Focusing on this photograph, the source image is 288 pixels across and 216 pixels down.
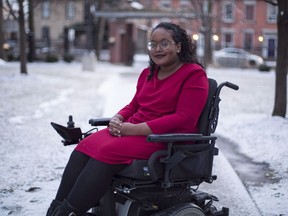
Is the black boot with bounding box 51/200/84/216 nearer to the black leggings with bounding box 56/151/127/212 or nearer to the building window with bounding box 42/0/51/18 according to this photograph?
the black leggings with bounding box 56/151/127/212

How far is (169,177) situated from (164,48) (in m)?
0.88

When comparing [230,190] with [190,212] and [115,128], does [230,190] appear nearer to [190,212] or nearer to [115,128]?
[190,212]

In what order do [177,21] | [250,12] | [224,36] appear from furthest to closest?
[224,36], [250,12], [177,21]

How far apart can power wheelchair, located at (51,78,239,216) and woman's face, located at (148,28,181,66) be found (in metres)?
0.33

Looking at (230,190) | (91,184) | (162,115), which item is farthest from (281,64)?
(91,184)

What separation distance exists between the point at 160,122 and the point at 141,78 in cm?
59

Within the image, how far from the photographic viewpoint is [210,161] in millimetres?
3219

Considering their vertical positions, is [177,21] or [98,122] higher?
[177,21]

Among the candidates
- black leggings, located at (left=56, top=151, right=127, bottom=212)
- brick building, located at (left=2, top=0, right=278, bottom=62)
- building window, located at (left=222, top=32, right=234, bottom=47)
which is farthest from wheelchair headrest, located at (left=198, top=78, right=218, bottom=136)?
building window, located at (left=222, top=32, right=234, bottom=47)

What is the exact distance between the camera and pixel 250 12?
177 ft

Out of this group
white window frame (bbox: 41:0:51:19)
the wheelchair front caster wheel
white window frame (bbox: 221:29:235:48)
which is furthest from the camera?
white window frame (bbox: 41:0:51:19)

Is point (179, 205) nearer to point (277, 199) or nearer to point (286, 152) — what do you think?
point (277, 199)

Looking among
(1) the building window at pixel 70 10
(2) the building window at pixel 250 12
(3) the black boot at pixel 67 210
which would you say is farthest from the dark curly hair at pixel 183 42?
(1) the building window at pixel 70 10

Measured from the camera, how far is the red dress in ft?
9.96
